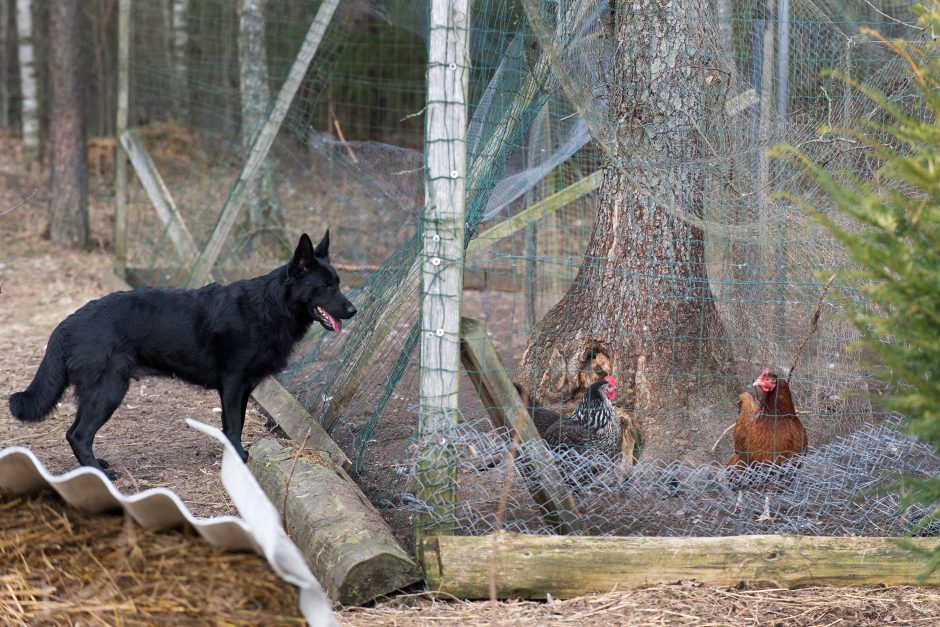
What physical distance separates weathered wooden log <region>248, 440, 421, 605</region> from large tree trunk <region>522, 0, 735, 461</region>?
1817mm

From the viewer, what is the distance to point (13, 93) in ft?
58.5

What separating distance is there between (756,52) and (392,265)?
8.75 feet

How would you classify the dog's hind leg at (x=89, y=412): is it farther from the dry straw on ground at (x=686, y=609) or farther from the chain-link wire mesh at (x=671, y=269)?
the dry straw on ground at (x=686, y=609)

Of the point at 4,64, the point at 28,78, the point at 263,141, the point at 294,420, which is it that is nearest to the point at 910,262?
the point at 294,420

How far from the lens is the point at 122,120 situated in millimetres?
8523

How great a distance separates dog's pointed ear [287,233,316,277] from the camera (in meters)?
4.79

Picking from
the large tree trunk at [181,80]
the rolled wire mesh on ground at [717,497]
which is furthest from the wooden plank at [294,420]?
the large tree trunk at [181,80]

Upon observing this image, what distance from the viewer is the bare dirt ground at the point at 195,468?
3270mm

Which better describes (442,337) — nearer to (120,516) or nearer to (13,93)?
(120,516)

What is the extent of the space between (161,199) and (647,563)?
6.42m

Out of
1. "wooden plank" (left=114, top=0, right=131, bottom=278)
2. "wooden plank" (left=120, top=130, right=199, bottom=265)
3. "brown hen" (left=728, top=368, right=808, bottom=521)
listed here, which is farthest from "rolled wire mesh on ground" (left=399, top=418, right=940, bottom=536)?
"wooden plank" (left=114, top=0, right=131, bottom=278)

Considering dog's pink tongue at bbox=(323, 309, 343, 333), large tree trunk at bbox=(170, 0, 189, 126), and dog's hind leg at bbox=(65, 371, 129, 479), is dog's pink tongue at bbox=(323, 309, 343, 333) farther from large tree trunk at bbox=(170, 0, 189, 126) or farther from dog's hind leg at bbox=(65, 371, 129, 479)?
large tree trunk at bbox=(170, 0, 189, 126)

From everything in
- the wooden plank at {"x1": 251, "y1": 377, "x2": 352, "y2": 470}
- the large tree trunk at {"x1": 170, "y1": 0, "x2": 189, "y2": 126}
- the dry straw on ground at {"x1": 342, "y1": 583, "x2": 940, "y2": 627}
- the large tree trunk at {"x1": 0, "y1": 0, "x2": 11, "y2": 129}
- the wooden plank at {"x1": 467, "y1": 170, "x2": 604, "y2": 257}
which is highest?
the large tree trunk at {"x1": 0, "y1": 0, "x2": 11, "y2": 129}

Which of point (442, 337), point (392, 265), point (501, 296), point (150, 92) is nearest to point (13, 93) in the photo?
point (150, 92)
